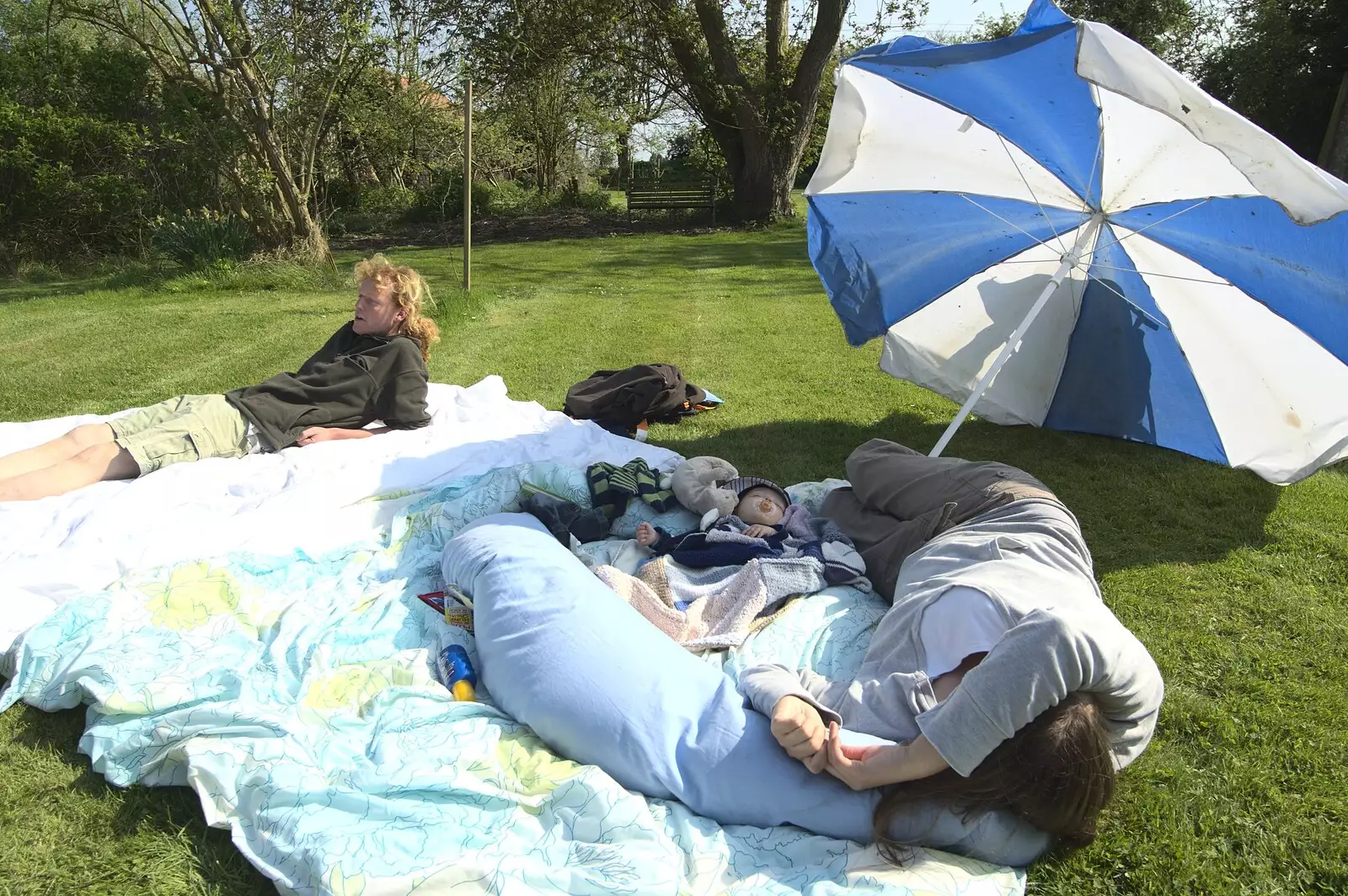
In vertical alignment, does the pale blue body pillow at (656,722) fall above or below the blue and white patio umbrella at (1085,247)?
below

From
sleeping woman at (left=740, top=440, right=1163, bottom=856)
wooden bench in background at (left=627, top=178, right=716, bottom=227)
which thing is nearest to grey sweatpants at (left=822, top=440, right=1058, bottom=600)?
sleeping woman at (left=740, top=440, right=1163, bottom=856)

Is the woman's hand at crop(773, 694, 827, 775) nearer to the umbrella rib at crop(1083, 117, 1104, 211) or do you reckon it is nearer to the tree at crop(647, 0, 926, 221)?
the umbrella rib at crop(1083, 117, 1104, 211)

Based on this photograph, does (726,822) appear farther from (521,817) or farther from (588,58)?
(588,58)

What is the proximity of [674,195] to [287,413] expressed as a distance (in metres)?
15.5

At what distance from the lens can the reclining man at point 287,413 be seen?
12.8 feet

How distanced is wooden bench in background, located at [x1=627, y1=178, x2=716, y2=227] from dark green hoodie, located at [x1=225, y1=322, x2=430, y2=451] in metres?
14.0

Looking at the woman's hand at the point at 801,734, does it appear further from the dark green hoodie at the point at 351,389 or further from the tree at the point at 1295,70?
the tree at the point at 1295,70

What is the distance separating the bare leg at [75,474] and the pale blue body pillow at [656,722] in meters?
2.29

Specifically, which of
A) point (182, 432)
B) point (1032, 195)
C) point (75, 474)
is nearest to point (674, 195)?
point (1032, 195)

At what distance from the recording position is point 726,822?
2.32 metres

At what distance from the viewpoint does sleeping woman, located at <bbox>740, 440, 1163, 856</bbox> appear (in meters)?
2.02

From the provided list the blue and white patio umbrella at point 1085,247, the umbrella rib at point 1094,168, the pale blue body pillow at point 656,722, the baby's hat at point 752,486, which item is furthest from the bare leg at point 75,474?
the umbrella rib at point 1094,168

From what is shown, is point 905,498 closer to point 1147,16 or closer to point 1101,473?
point 1101,473

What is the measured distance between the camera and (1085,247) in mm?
4359
